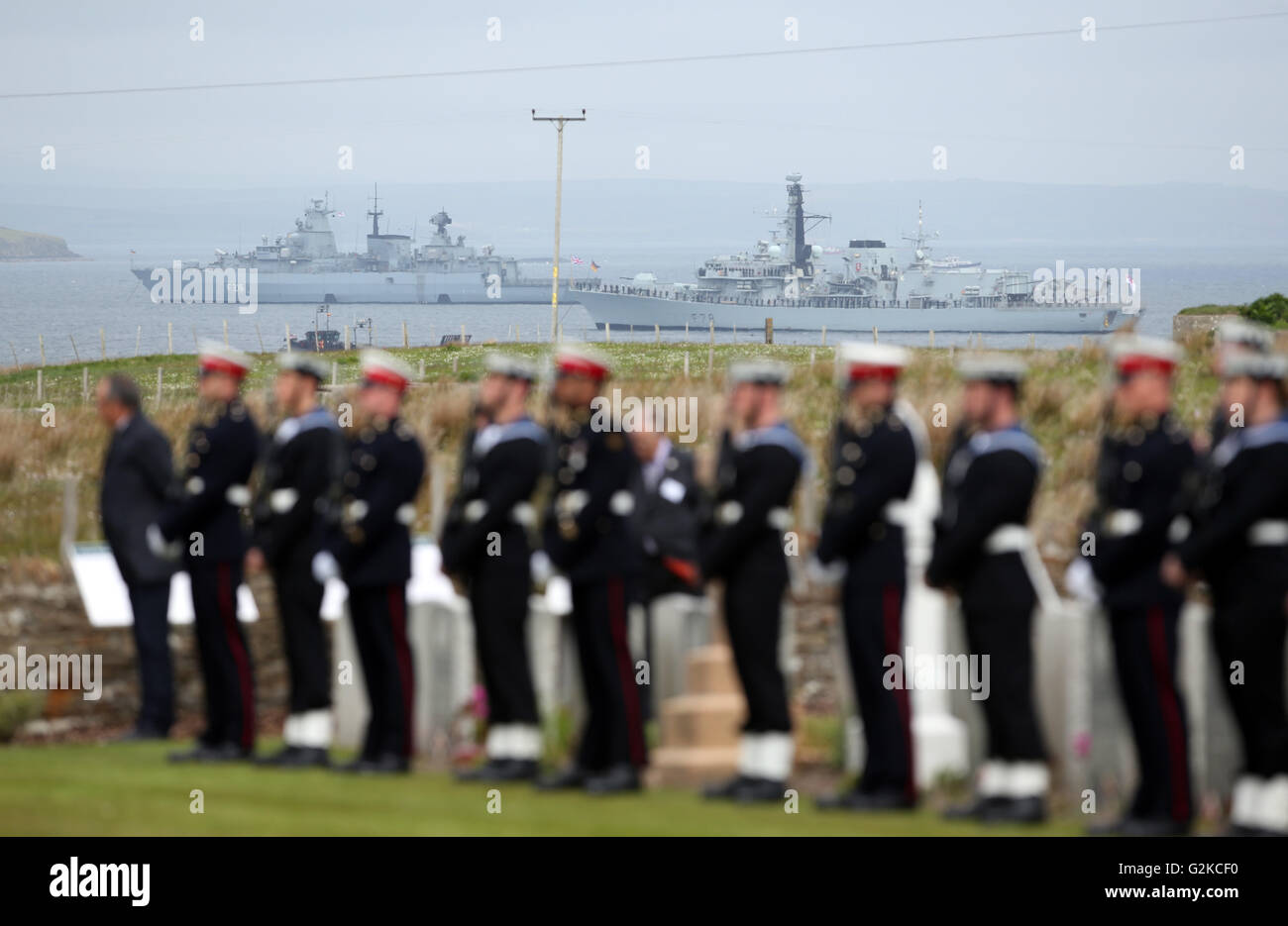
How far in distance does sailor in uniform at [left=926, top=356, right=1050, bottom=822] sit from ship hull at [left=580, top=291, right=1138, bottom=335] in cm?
13401

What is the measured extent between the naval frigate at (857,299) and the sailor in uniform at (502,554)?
439 feet

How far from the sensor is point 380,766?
8203mm

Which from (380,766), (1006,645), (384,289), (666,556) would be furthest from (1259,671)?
(384,289)

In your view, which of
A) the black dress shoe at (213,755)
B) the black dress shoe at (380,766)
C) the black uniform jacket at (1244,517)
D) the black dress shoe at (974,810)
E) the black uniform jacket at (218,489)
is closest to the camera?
the black uniform jacket at (1244,517)

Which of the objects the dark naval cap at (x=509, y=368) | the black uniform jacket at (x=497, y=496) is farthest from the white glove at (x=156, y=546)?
the dark naval cap at (x=509, y=368)

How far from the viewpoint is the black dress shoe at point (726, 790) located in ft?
24.5

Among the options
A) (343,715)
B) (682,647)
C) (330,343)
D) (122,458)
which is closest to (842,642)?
(682,647)

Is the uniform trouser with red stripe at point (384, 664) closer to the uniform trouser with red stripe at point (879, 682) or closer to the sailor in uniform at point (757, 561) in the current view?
the sailor in uniform at point (757, 561)

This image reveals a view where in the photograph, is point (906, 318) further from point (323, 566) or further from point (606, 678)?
point (606, 678)

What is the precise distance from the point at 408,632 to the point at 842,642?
6.46ft

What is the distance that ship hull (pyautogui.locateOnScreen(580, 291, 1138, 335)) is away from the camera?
14400 cm

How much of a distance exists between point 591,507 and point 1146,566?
2.26 meters

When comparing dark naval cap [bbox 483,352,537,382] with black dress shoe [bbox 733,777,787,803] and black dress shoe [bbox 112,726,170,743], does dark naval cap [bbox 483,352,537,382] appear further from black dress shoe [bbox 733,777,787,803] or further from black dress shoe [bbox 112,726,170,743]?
black dress shoe [bbox 112,726,170,743]

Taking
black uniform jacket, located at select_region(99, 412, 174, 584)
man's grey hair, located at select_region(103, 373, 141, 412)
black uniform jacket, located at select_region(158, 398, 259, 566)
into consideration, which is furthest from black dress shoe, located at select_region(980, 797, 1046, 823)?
man's grey hair, located at select_region(103, 373, 141, 412)
